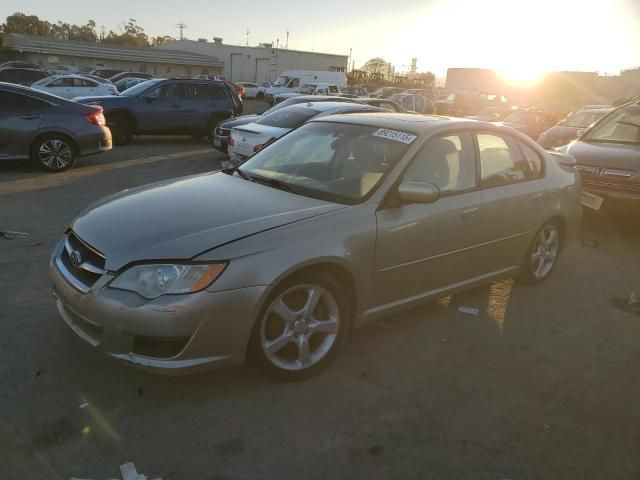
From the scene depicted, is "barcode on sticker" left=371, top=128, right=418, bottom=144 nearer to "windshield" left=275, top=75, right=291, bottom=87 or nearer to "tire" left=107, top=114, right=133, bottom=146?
"tire" left=107, top=114, right=133, bottom=146

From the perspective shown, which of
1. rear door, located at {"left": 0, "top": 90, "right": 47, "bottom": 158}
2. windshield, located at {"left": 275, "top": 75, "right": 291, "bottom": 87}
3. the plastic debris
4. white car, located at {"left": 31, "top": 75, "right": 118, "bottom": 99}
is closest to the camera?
the plastic debris

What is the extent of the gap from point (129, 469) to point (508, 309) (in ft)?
11.0

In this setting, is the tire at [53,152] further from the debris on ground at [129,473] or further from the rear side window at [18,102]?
the debris on ground at [129,473]

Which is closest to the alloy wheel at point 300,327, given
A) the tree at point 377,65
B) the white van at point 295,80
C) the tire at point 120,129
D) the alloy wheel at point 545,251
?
the alloy wheel at point 545,251

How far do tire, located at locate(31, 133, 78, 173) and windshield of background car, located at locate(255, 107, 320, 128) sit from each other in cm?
344

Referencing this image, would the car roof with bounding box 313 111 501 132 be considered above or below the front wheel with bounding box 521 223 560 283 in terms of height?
above

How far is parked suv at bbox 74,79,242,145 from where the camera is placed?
13203 mm

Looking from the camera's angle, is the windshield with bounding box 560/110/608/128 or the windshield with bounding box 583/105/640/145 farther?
the windshield with bounding box 560/110/608/128

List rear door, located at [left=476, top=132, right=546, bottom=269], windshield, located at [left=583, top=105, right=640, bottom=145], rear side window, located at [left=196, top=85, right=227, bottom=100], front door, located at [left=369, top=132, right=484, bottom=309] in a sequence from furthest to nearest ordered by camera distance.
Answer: rear side window, located at [left=196, top=85, right=227, bottom=100], windshield, located at [left=583, top=105, right=640, bottom=145], rear door, located at [left=476, top=132, right=546, bottom=269], front door, located at [left=369, top=132, right=484, bottom=309]

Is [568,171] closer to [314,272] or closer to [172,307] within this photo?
[314,272]

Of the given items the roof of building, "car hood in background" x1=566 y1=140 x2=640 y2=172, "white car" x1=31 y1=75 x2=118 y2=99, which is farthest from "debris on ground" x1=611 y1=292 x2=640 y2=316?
the roof of building

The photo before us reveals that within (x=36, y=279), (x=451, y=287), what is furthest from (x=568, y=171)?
(x=36, y=279)

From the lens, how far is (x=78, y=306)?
9.74ft

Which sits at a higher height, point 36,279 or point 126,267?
point 126,267
